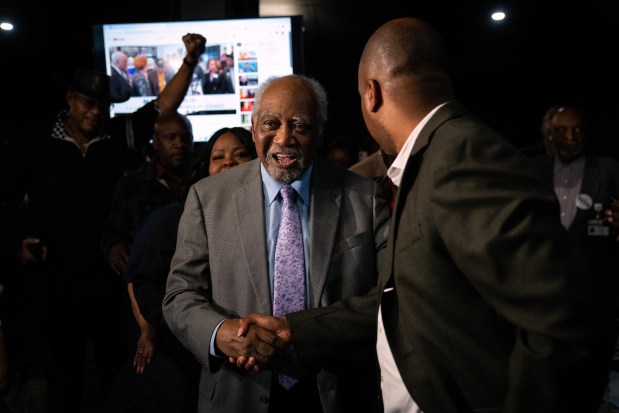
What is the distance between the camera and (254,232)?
2027mm

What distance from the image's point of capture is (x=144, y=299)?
250 centimetres

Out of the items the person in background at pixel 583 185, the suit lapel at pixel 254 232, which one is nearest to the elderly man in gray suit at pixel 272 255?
the suit lapel at pixel 254 232

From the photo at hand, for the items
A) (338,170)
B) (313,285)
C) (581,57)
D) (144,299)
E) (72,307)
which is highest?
(581,57)

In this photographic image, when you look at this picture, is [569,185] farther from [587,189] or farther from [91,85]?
[91,85]

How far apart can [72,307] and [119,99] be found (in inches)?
54.8

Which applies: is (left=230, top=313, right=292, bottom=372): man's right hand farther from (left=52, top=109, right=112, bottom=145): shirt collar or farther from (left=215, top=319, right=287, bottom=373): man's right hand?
(left=52, top=109, right=112, bottom=145): shirt collar

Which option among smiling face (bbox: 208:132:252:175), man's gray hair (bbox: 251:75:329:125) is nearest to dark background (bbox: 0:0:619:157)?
smiling face (bbox: 208:132:252:175)

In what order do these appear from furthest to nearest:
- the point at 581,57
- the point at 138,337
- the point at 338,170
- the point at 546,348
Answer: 1. the point at 581,57
2. the point at 138,337
3. the point at 338,170
4. the point at 546,348

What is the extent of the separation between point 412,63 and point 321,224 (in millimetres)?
749

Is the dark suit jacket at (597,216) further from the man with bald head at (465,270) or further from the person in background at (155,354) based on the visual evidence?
the man with bald head at (465,270)

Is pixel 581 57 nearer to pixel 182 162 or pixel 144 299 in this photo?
pixel 182 162

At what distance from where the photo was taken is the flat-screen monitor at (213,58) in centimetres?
402

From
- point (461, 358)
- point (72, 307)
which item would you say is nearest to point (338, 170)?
point (461, 358)

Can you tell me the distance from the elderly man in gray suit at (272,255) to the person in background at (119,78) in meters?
2.26
